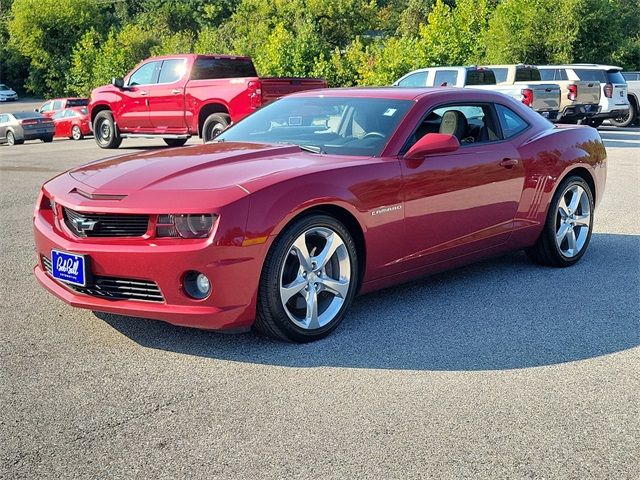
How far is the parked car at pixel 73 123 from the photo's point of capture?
91.3ft

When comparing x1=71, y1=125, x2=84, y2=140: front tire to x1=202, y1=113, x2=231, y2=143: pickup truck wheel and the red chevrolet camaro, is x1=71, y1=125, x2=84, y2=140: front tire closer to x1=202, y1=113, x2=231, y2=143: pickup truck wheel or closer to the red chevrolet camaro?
x1=202, y1=113, x2=231, y2=143: pickup truck wheel

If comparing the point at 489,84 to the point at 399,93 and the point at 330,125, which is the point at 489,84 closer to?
the point at 399,93

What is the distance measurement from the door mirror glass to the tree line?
2083cm

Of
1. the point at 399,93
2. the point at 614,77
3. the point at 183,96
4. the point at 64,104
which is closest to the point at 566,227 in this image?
the point at 399,93

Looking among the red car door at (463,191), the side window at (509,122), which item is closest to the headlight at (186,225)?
the red car door at (463,191)

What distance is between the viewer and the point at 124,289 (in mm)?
4262

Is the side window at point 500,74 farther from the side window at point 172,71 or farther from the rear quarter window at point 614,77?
the side window at point 172,71

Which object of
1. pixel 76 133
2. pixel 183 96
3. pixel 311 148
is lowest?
pixel 76 133

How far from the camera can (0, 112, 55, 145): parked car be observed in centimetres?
2752

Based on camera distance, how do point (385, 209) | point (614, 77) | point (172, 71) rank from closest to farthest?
point (385, 209)
point (172, 71)
point (614, 77)

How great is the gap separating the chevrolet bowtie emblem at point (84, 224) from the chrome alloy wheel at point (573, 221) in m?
3.69

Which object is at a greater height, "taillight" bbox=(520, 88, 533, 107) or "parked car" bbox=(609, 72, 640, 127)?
"taillight" bbox=(520, 88, 533, 107)

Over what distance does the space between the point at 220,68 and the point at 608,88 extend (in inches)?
431

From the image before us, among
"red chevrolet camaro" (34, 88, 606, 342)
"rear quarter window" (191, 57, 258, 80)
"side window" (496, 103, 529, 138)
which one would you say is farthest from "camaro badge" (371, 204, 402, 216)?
"rear quarter window" (191, 57, 258, 80)
